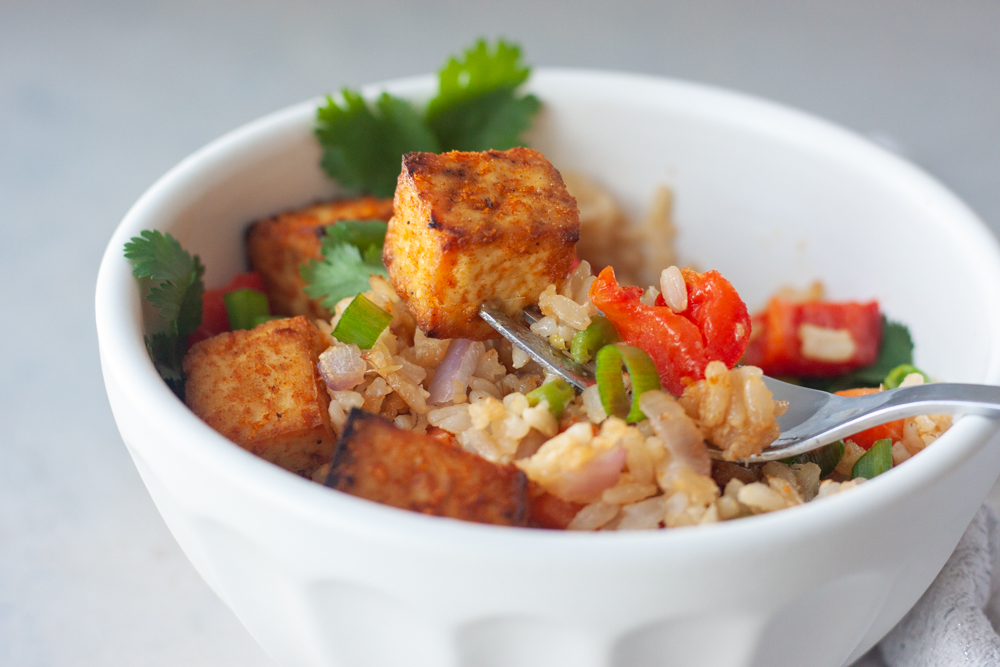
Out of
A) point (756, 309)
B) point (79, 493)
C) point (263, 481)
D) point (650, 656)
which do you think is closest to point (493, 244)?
point (263, 481)

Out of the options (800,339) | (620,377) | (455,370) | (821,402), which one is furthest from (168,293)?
(800,339)

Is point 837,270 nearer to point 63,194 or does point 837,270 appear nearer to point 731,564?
point 731,564

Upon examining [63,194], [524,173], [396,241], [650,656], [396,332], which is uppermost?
[524,173]

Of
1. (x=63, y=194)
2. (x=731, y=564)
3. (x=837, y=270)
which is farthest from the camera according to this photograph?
(x=63, y=194)

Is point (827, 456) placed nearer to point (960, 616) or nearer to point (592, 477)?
point (960, 616)

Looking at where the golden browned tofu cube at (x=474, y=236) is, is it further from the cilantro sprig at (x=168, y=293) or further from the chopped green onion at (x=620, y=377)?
the cilantro sprig at (x=168, y=293)

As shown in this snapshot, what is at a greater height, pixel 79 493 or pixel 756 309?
pixel 756 309

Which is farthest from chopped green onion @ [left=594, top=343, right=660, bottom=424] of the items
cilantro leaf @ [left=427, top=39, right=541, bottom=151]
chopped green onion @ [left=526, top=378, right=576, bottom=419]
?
cilantro leaf @ [left=427, top=39, right=541, bottom=151]

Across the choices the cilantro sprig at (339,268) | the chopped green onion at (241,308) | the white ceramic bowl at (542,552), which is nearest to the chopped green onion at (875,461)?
the white ceramic bowl at (542,552)
